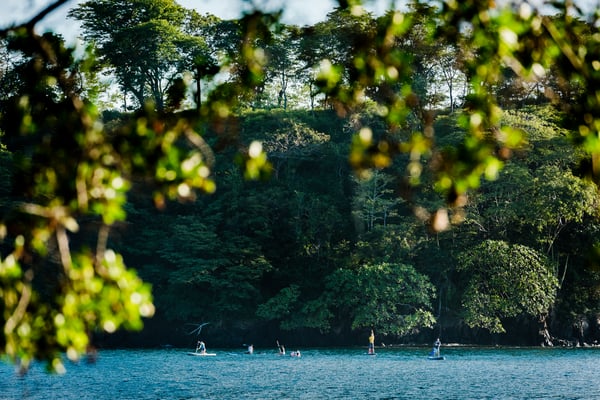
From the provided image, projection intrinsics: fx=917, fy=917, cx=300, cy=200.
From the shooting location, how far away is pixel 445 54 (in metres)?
52.5

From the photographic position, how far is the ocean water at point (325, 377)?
988 inches

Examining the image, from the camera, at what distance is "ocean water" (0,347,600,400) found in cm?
2509

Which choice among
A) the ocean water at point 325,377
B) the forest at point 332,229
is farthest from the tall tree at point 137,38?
the ocean water at point 325,377

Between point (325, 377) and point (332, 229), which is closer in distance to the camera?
point (325, 377)

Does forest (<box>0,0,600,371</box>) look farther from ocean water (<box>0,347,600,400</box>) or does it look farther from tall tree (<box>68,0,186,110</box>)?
ocean water (<box>0,347,600,400</box>)

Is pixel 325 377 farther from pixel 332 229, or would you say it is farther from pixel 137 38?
pixel 137 38

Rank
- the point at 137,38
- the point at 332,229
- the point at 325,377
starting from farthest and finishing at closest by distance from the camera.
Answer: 1. the point at 137,38
2. the point at 332,229
3. the point at 325,377

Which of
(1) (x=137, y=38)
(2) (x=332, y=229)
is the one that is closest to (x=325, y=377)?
(2) (x=332, y=229)

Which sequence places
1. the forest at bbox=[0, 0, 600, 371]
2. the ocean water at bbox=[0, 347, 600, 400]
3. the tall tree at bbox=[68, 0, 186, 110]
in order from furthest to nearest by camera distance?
the tall tree at bbox=[68, 0, 186, 110]
the forest at bbox=[0, 0, 600, 371]
the ocean water at bbox=[0, 347, 600, 400]

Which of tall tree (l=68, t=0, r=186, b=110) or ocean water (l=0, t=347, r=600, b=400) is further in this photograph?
tall tree (l=68, t=0, r=186, b=110)

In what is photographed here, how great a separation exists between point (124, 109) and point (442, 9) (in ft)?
187

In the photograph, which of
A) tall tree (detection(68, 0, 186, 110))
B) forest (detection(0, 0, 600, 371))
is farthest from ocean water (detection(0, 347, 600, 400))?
tall tree (detection(68, 0, 186, 110))

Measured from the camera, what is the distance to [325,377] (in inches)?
1171

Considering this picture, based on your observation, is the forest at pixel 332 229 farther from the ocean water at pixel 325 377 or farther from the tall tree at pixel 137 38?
the ocean water at pixel 325 377
